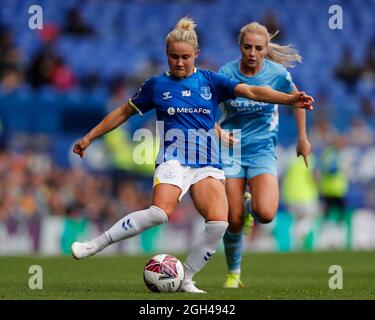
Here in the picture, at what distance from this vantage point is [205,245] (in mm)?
8828

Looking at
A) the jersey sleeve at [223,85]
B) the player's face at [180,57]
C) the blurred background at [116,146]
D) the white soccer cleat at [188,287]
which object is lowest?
the white soccer cleat at [188,287]

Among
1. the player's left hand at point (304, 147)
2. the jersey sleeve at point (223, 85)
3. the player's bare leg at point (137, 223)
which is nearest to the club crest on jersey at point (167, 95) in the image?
the jersey sleeve at point (223, 85)

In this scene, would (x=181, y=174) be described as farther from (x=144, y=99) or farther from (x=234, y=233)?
(x=234, y=233)

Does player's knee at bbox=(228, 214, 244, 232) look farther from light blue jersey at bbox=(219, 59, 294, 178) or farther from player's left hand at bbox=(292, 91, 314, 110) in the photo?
player's left hand at bbox=(292, 91, 314, 110)

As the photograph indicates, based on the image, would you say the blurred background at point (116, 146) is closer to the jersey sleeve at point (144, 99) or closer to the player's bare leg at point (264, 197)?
the player's bare leg at point (264, 197)

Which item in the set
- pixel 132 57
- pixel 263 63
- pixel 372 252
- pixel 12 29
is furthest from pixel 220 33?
pixel 263 63

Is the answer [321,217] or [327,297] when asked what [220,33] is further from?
[327,297]

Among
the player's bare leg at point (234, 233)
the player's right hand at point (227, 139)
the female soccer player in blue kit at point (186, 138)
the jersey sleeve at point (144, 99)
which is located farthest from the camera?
the player's bare leg at point (234, 233)

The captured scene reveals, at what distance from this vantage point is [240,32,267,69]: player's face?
9875 millimetres

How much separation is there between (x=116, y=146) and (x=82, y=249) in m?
11.0

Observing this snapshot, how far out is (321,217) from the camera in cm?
1919

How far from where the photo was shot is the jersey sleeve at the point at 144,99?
9016 mm
